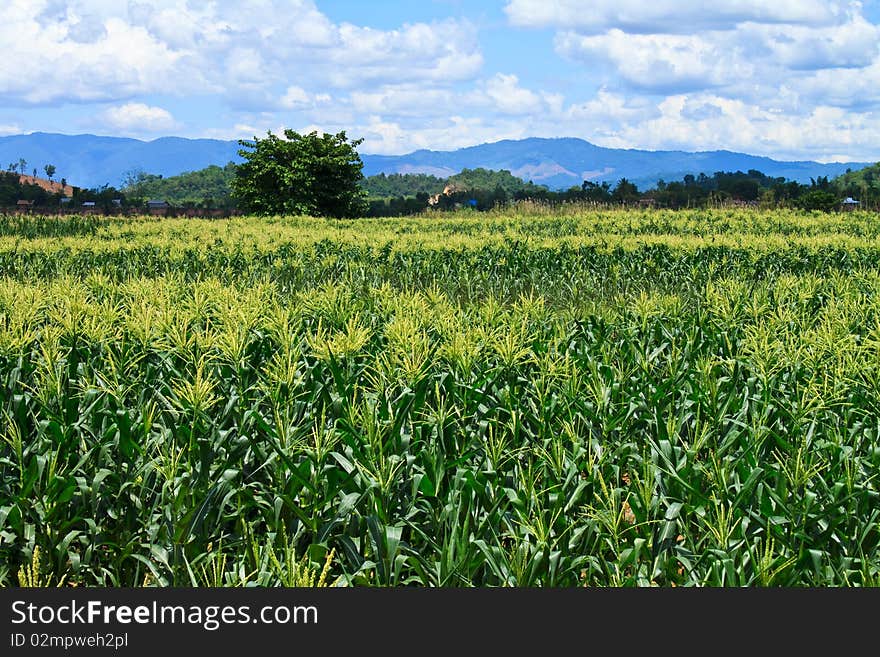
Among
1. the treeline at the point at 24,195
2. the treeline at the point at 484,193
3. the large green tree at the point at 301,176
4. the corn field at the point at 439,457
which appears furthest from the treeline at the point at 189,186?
the corn field at the point at 439,457

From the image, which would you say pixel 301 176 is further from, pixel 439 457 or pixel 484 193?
pixel 484 193

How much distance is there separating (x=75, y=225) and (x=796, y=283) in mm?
28099

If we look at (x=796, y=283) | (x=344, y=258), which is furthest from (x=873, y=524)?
(x=344, y=258)

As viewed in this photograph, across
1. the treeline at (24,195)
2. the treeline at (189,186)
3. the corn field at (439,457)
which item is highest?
the treeline at (189,186)

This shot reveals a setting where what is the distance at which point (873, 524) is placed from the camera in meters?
4.40

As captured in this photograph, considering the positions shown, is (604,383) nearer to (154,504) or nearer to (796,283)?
(154,504)

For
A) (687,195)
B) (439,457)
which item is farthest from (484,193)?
(439,457)

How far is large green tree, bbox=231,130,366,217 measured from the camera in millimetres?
52375

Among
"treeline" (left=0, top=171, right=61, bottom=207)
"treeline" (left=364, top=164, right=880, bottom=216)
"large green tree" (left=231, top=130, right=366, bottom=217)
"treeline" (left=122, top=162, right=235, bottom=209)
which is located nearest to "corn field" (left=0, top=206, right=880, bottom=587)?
"large green tree" (left=231, top=130, right=366, bottom=217)

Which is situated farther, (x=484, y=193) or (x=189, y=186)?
(x=189, y=186)

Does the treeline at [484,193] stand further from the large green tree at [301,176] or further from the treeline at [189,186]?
the large green tree at [301,176]

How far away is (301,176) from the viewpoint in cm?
5172

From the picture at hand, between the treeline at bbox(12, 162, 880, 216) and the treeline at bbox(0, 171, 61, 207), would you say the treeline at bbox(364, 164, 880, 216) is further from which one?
the treeline at bbox(0, 171, 61, 207)

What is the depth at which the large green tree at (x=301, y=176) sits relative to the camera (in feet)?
172
